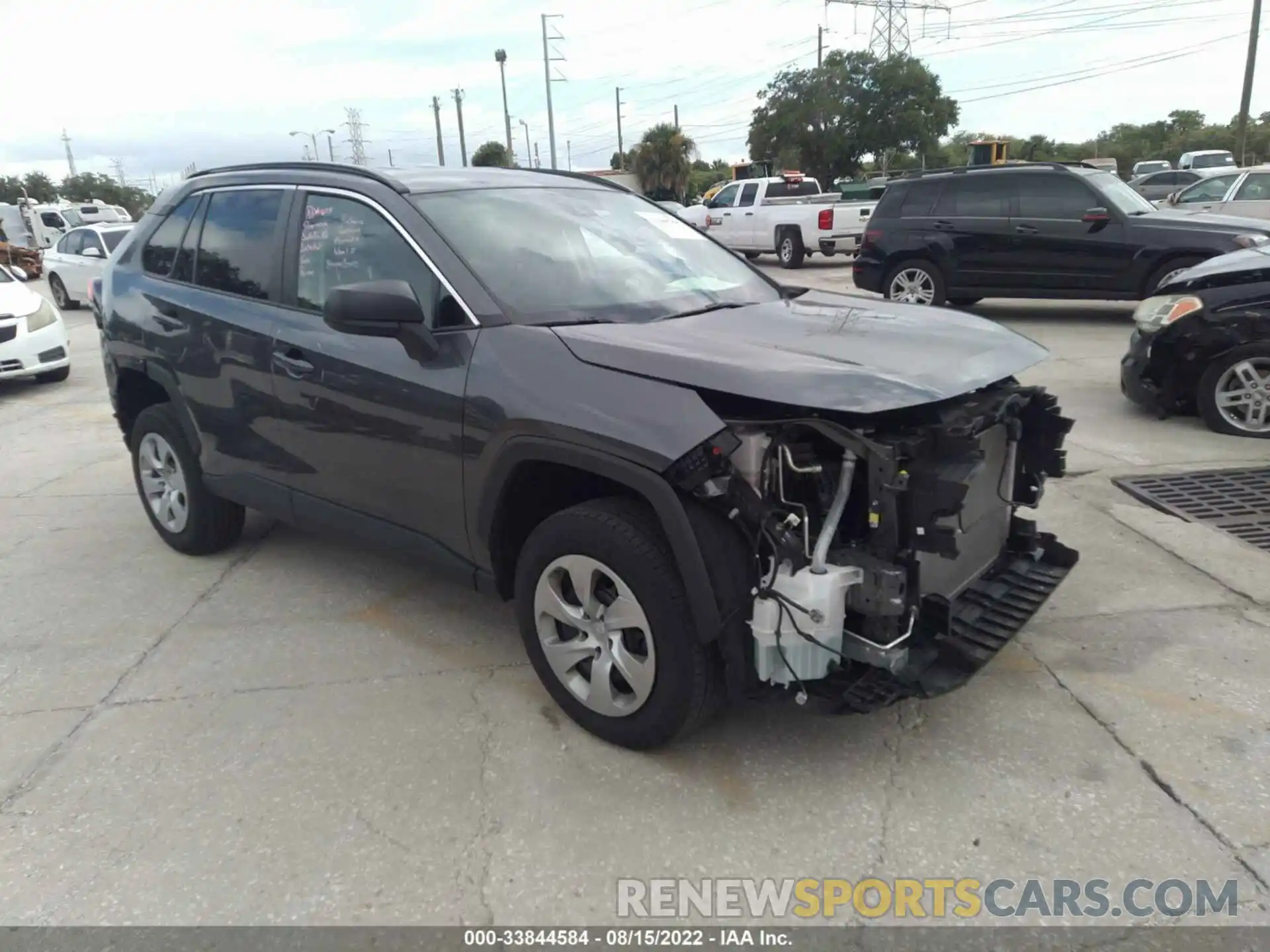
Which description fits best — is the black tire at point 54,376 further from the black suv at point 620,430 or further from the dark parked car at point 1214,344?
the dark parked car at point 1214,344

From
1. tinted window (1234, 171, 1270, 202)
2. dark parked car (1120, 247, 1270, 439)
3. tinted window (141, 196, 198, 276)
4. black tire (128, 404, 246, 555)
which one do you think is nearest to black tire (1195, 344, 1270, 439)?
dark parked car (1120, 247, 1270, 439)

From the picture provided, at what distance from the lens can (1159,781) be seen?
114 inches

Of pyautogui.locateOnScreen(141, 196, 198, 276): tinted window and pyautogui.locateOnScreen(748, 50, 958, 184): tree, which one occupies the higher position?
pyautogui.locateOnScreen(748, 50, 958, 184): tree

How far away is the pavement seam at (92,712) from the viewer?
3.12 m

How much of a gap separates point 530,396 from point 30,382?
34.7ft

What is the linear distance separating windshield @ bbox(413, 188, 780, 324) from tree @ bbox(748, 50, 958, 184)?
4453cm

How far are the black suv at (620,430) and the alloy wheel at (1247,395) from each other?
11.9 feet

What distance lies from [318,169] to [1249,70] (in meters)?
38.9

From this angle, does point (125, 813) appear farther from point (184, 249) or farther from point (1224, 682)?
point (1224, 682)

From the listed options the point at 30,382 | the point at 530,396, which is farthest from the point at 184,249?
the point at 30,382

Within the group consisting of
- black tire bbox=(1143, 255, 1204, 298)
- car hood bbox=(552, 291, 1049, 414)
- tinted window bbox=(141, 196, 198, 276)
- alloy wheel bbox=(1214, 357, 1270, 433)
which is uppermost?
tinted window bbox=(141, 196, 198, 276)

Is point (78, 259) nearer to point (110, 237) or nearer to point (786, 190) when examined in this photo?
point (110, 237)

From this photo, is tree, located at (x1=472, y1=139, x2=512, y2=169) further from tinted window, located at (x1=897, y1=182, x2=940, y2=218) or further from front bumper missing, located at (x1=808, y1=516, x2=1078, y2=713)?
front bumper missing, located at (x1=808, y1=516, x2=1078, y2=713)

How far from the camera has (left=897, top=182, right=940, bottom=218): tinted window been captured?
12.0 meters
